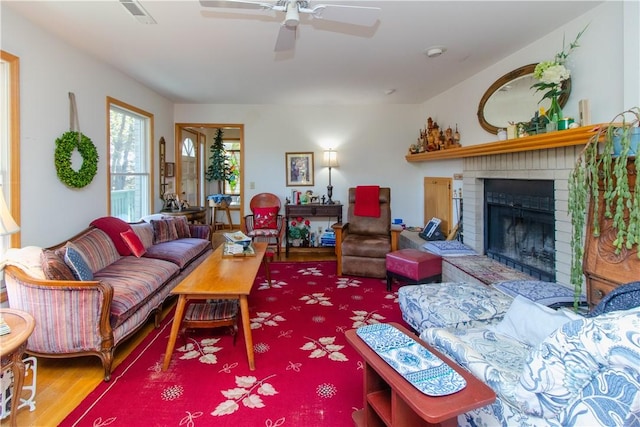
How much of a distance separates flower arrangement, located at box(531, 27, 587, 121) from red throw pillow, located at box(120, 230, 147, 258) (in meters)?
3.73

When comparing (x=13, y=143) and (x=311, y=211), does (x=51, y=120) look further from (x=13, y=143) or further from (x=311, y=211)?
(x=311, y=211)

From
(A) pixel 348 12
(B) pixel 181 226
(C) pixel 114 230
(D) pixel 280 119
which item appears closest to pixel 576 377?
(A) pixel 348 12

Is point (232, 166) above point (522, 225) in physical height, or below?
above

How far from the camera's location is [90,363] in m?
2.23

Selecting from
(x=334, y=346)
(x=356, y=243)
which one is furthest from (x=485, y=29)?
(x=334, y=346)

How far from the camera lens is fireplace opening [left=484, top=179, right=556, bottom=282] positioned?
9.39ft

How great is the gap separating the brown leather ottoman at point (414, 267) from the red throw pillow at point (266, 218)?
2.21 m

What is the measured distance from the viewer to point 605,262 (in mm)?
1919

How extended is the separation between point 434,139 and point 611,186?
311cm

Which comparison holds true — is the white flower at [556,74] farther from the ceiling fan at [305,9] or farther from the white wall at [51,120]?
the white wall at [51,120]

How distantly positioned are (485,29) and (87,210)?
3920 mm

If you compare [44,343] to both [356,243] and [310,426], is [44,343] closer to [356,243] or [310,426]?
[310,426]

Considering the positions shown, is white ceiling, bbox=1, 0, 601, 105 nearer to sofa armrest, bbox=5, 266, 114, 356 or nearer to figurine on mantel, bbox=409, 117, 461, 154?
figurine on mantel, bbox=409, 117, 461, 154

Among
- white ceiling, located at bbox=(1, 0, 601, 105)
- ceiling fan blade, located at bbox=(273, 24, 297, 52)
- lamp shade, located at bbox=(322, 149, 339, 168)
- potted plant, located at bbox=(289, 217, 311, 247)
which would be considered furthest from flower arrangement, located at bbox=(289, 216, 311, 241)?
ceiling fan blade, located at bbox=(273, 24, 297, 52)
